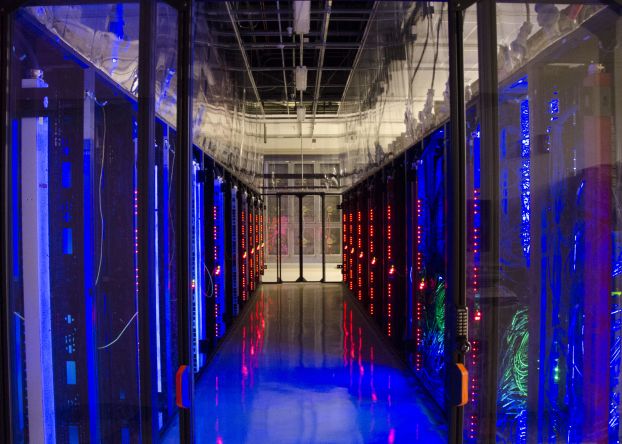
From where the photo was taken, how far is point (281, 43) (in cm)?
683

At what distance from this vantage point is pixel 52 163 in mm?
2346

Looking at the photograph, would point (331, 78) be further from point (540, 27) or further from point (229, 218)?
point (540, 27)

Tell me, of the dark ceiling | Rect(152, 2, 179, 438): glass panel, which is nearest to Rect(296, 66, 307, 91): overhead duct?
the dark ceiling

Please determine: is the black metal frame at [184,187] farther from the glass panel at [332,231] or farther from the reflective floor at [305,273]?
the glass panel at [332,231]

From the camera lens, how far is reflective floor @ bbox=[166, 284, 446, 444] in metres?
3.38

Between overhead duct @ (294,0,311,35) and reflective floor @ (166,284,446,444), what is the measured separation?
3437 mm

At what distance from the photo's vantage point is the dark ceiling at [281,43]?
18.6ft

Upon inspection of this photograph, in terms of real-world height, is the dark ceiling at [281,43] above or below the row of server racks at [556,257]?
above

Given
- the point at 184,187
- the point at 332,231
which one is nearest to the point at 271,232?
the point at 332,231

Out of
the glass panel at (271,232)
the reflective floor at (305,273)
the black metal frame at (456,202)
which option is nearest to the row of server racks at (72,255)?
the black metal frame at (456,202)

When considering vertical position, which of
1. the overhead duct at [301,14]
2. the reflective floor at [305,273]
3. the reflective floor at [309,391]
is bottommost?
the reflective floor at [309,391]

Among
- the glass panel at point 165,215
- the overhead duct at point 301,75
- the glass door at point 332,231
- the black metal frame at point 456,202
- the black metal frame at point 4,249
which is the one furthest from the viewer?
the glass door at point 332,231

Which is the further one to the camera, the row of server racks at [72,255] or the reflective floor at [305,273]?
the reflective floor at [305,273]

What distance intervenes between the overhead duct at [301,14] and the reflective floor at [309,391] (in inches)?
135
